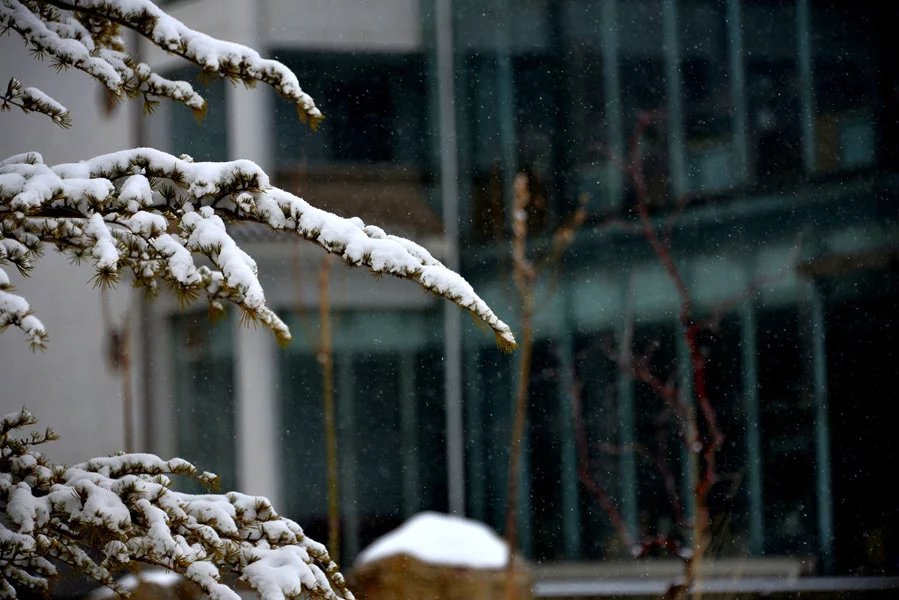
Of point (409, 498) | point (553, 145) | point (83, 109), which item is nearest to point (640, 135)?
point (553, 145)

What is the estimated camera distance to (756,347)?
343 inches

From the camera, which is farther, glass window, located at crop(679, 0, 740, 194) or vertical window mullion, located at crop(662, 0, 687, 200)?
vertical window mullion, located at crop(662, 0, 687, 200)

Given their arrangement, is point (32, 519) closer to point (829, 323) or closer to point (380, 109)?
point (829, 323)

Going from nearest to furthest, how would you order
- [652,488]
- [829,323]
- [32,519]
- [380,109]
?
1. [32,519]
2. [829,323]
3. [652,488]
4. [380,109]

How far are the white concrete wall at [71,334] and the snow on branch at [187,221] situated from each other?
8.45 meters

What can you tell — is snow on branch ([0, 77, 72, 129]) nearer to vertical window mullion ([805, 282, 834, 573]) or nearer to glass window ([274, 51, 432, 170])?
vertical window mullion ([805, 282, 834, 573])

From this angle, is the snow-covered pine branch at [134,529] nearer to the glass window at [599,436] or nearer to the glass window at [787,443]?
the glass window at [787,443]

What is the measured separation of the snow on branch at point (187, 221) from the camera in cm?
224

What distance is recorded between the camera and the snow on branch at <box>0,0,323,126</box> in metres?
2.41

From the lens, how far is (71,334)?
35.2ft

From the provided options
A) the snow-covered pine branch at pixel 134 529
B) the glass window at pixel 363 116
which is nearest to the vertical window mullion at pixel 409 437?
the glass window at pixel 363 116

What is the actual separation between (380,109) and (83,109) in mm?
2784

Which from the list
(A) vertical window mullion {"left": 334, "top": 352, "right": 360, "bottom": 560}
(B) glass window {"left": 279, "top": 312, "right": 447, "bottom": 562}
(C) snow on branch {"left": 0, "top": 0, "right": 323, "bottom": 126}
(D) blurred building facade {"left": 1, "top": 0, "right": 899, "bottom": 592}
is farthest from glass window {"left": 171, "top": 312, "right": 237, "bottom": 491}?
(C) snow on branch {"left": 0, "top": 0, "right": 323, "bottom": 126}

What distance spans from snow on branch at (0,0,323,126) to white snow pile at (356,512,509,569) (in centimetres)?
383
